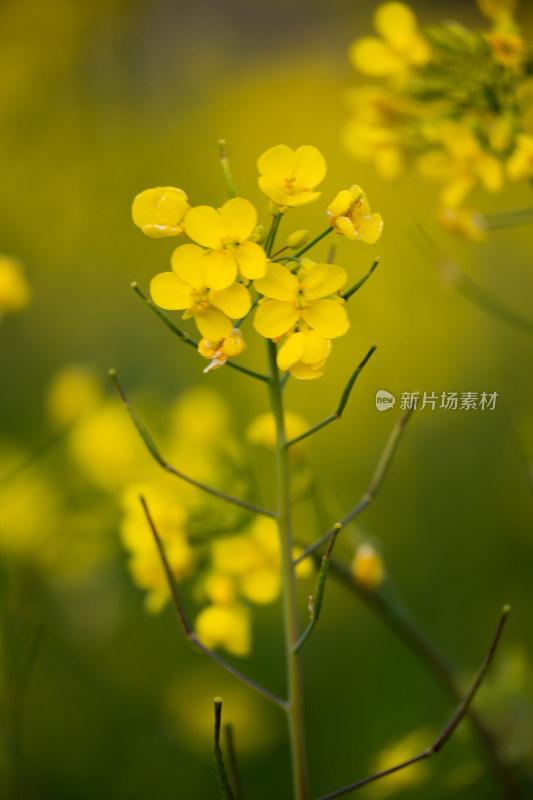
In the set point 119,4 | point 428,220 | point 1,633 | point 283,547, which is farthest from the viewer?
point 119,4

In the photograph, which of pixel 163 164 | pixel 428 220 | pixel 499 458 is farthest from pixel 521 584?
pixel 163 164

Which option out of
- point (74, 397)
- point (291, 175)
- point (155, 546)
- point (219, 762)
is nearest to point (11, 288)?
point (74, 397)

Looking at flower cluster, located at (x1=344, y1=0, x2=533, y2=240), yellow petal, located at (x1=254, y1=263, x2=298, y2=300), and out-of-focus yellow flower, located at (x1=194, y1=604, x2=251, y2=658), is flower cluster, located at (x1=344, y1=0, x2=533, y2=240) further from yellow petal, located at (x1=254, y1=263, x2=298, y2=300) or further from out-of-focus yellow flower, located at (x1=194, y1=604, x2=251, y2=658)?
out-of-focus yellow flower, located at (x1=194, y1=604, x2=251, y2=658)

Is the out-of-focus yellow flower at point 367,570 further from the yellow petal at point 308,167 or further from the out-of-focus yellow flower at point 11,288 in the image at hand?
the out-of-focus yellow flower at point 11,288

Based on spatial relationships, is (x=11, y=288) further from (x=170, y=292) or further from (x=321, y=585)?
(x=321, y=585)

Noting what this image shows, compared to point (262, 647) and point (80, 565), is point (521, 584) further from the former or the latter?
point (80, 565)

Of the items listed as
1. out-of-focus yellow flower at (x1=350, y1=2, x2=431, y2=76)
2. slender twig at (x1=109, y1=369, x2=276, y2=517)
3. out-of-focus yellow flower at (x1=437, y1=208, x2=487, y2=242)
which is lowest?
slender twig at (x1=109, y1=369, x2=276, y2=517)

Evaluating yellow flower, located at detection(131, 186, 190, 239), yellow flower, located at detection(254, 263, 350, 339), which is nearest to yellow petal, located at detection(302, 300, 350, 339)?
yellow flower, located at detection(254, 263, 350, 339)
